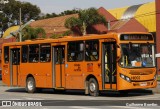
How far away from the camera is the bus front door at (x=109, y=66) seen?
2055 cm

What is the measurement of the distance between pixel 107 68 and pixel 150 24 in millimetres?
55581

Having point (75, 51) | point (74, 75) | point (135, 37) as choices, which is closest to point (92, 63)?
point (75, 51)

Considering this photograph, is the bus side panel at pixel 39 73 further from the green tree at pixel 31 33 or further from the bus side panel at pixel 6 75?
the green tree at pixel 31 33

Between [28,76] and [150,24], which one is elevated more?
[150,24]

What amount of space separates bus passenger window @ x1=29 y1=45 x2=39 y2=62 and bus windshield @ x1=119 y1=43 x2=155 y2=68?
22.0 ft

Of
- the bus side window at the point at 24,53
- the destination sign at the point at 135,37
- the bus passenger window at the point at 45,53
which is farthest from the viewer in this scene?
the bus side window at the point at 24,53

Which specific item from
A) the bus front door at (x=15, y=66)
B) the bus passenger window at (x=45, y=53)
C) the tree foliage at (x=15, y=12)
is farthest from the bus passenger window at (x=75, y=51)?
the tree foliage at (x=15, y=12)

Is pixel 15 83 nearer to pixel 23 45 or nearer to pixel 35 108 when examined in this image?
pixel 23 45

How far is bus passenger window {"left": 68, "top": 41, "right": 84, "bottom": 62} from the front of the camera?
22303 millimetres

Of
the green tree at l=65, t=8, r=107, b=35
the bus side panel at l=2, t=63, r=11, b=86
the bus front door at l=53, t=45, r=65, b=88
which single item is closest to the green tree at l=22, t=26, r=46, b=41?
the green tree at l=65, t=8, r=107, b=35

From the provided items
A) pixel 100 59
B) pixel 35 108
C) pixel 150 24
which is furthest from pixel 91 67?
pixel 150 24

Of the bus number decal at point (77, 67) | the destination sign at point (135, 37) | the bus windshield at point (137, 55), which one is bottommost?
the bus number decal at point (77, 67)

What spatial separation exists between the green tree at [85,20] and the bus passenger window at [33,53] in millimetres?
42931

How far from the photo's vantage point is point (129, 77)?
20281 mm
